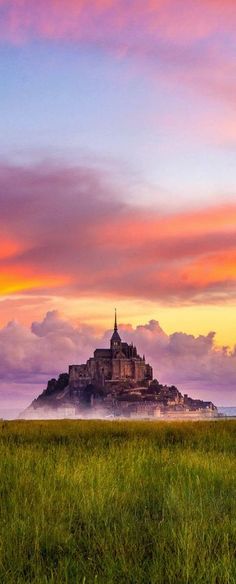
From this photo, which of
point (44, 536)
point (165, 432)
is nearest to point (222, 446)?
point (165, 432)

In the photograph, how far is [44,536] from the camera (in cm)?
633

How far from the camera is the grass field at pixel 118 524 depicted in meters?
5.42

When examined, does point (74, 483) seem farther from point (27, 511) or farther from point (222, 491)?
point (222, 491)

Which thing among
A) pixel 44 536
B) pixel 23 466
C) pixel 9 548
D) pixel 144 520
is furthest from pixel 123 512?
pixel 23 466

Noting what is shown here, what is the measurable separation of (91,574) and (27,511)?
6.25ft

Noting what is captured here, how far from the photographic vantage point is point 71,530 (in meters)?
6.81

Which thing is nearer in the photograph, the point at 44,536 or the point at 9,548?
the point at 9,548

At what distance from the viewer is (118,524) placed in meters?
6.77

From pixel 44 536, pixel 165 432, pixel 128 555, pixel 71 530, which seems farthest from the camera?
pixel 165 432

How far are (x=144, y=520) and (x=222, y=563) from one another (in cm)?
209

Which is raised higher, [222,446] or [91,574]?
[222,446]

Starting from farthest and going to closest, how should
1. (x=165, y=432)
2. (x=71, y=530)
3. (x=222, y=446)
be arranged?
(x=165, y=432)
(x=222, y=446)
(x=71, y=530)

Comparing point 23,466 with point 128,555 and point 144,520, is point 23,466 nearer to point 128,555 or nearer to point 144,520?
point 144,520

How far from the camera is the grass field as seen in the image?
5418 millimetres
